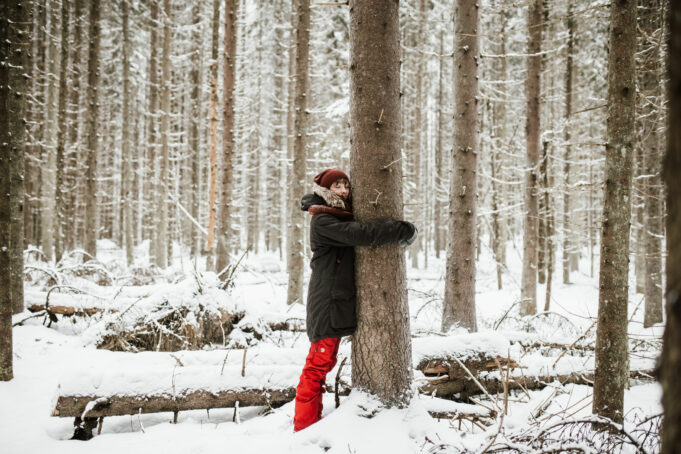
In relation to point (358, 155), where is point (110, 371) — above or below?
below

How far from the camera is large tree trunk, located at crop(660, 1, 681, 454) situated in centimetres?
86

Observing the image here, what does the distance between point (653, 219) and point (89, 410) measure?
37.8ft

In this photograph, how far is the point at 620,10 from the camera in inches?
112

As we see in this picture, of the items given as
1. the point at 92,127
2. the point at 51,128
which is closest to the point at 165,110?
the point at 92,127

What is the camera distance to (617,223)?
9.46ft

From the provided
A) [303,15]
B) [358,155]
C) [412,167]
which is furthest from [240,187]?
[358,155]

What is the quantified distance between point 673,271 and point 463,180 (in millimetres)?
4831

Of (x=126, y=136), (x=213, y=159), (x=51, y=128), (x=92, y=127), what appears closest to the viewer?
(x=213, y=159)

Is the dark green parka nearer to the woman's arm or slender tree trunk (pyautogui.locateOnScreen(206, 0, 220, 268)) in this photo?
the woman's arm

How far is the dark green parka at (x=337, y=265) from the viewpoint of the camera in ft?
8.93

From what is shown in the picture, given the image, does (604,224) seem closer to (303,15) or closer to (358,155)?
(358,155)

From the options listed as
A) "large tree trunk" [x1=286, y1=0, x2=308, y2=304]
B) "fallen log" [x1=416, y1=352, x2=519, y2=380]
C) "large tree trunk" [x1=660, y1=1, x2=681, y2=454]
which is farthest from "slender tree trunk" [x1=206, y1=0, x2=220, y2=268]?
"large tree trunk" [x1=660, y1=1, x2=681, y2=454]

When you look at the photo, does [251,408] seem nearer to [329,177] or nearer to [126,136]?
[329,177]

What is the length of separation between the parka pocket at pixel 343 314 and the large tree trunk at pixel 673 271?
2.11m
